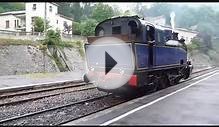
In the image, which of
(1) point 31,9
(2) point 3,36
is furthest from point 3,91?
(1) point 31,9

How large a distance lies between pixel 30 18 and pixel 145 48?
4211 cm

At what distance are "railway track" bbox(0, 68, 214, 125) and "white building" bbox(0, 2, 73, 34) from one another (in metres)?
39.1

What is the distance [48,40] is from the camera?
101 ft

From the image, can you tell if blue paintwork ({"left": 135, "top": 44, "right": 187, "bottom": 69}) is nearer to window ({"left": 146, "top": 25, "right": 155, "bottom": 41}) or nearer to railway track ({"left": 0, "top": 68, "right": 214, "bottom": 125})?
window ({"left": 146, "top": 25, "right": 155, "bottom": 41})

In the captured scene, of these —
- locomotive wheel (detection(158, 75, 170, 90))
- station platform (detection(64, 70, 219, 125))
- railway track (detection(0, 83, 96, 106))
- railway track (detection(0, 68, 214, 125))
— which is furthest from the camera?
locomotive wheel (detection(158, 75, 170, 90))

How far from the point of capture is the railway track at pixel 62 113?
9.14 meters

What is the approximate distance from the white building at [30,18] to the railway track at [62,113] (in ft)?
128

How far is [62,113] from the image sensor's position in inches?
410

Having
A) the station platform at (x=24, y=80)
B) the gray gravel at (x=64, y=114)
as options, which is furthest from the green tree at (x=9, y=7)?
the gray gravel at (x=64, y=114)

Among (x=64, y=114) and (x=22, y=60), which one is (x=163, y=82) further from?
(x=22, y=60)

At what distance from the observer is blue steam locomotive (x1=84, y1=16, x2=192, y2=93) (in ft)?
38.5

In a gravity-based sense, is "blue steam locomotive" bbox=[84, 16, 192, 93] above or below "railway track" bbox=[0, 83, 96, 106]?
above
